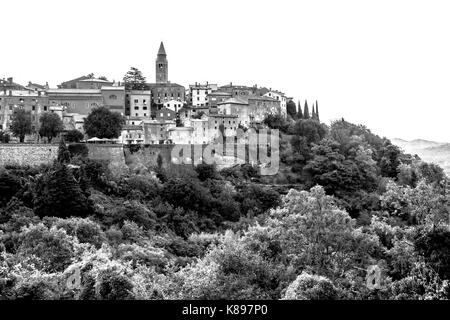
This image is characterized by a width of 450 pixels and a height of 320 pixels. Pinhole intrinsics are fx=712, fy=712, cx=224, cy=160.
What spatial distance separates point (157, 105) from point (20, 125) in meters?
15.6

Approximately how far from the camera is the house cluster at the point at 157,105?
4872 cm

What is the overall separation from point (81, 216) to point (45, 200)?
6.30ft

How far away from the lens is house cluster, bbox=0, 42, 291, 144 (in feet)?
160

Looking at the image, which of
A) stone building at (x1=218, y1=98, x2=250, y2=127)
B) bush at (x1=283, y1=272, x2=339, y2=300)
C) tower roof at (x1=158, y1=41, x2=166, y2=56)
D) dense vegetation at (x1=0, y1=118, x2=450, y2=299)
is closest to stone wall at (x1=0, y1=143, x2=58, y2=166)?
dense vegetation at (x1=0, y1=118, x2=450, y2=299)

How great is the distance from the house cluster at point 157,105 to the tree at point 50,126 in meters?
1.29

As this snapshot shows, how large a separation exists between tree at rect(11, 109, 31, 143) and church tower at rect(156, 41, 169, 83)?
19.8 meters

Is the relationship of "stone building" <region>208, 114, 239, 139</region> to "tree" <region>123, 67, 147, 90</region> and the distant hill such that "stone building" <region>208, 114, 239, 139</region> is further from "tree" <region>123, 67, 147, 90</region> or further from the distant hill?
the distant hill

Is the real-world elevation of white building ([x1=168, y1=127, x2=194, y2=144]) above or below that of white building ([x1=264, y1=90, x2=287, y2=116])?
below

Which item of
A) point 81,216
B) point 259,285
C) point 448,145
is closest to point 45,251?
point 81,216

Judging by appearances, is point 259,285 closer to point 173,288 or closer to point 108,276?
point 173,288

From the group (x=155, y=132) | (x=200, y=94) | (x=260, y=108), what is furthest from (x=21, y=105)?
(x=260, y=108)

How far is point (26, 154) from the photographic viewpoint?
41281 mm

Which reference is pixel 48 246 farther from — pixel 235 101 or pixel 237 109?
pixel 235 101
